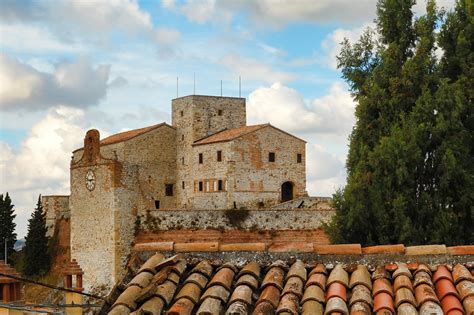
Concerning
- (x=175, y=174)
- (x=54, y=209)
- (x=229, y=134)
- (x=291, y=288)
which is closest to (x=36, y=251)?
(x=54, y=209)

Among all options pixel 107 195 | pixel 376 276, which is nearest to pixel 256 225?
pixel 107 195

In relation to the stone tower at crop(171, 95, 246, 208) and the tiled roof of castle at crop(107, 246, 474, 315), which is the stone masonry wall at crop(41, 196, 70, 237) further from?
the tiled roof of castle at crop(107, 246, 474, 315)

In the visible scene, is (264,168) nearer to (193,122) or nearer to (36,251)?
(193,122)

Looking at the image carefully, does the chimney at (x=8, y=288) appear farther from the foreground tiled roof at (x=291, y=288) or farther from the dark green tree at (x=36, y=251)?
the dark green tree at (x=36, y=251)

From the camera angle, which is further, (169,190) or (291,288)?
(169,190)

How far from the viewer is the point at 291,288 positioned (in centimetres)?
831

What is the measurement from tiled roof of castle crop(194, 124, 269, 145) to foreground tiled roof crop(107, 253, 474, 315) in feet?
137

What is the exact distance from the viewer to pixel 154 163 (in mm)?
54250

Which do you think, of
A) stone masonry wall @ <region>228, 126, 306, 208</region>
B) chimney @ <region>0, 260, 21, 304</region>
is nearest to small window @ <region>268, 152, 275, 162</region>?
stone masonry wall @ <region>228, 126, 306, 208</region>

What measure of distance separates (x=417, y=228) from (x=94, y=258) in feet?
84.8

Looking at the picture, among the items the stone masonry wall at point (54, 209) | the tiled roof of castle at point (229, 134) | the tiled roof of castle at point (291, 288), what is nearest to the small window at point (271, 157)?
the tiled roof of castle at point (229, 134)

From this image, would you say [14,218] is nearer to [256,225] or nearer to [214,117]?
[214,117]

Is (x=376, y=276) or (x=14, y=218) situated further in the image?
(x=14, y=218)

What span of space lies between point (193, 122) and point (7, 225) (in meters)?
17.7
